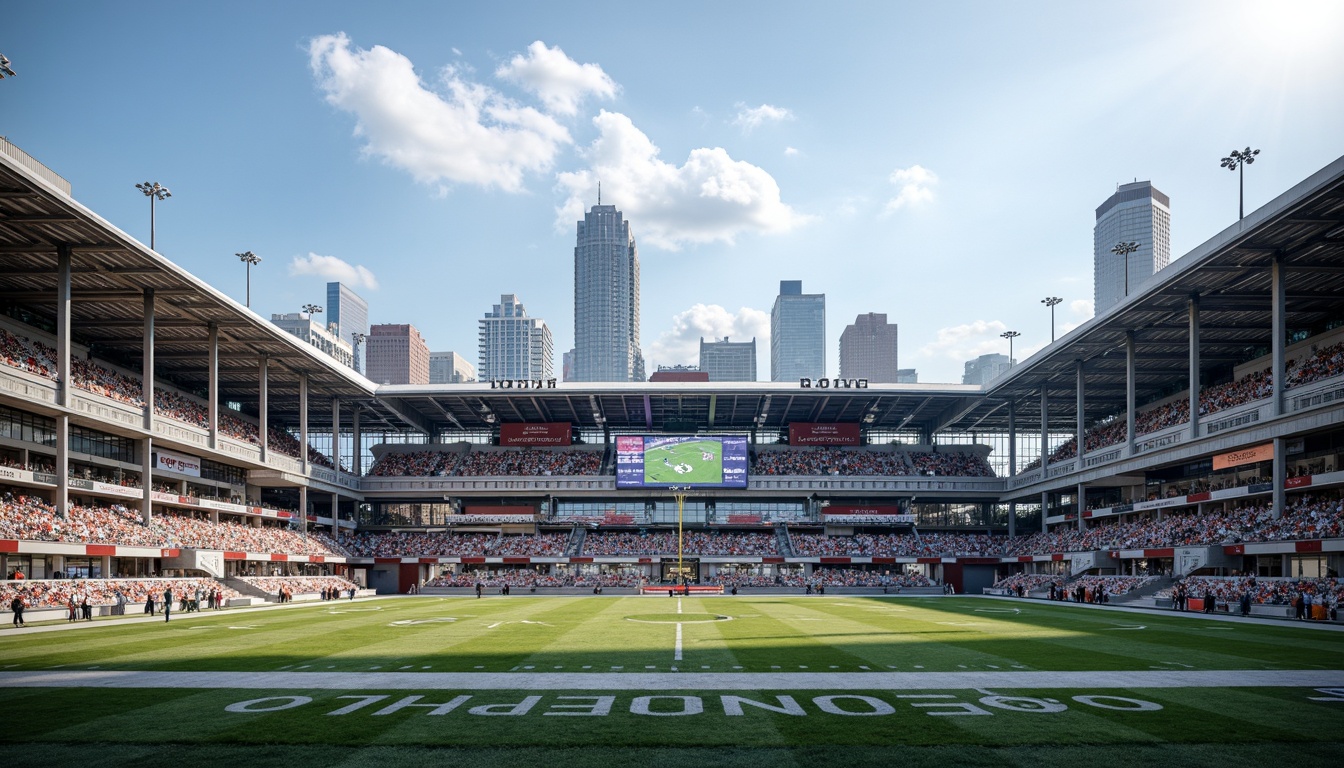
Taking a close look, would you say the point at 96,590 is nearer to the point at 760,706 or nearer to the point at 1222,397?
the point at 760,706

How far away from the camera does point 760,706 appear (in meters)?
17.0

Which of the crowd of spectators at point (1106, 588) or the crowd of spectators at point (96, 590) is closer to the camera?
the crowd of spectators at point (96, 590)

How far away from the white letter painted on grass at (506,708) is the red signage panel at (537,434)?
84.1 meters

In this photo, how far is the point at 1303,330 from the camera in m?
64.0

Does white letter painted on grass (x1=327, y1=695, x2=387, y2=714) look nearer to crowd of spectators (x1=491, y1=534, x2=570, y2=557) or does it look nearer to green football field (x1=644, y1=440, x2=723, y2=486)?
crowd of spectators (x1=491, y1=534, x2=570, y2=557)

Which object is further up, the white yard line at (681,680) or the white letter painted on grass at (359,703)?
the white letter painted on grass at (359,703)

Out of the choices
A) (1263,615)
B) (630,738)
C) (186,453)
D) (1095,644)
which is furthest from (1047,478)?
(630,738)

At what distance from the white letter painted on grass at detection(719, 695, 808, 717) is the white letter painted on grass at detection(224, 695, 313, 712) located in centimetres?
830

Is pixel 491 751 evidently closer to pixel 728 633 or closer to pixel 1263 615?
pixel 728 633

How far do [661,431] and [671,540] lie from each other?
19863mm

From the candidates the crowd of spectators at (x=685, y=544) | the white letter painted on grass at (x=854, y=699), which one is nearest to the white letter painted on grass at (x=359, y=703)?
the white letter painted on grass at (x=854, y=699)

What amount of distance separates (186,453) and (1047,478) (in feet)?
246

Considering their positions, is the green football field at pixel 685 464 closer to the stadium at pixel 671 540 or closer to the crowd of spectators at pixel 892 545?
the stadium at pixel 671 540

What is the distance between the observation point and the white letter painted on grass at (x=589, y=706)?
16141 millimetres
